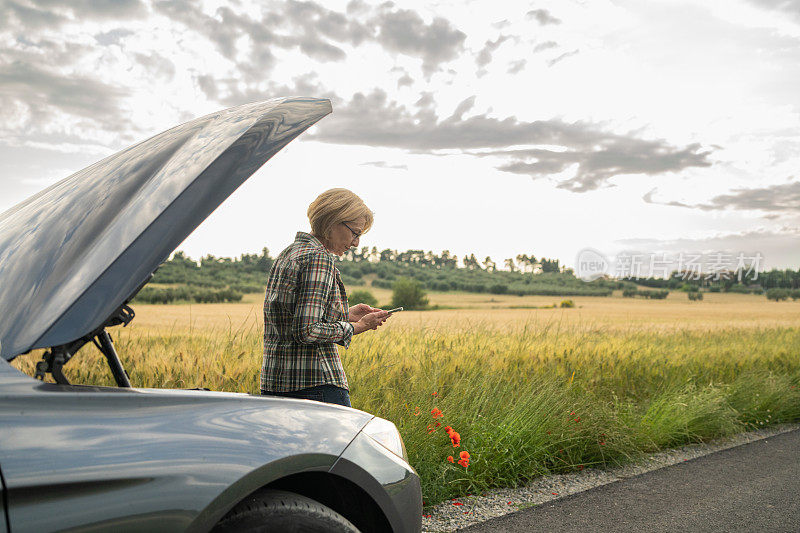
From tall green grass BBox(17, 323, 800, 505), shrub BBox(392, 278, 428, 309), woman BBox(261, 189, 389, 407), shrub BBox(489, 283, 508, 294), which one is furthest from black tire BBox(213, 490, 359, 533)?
shrub BBox(489, 283, 508, 294)

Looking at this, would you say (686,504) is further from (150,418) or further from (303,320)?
(150,418)

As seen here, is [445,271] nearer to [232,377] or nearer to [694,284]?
[694,284]

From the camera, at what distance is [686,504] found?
473 centimetres

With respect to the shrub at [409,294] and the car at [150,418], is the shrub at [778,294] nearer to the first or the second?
the shrub at [409,294]

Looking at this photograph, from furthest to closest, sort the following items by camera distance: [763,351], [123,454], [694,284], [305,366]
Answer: [694,284]
[763,351]
[305,366]
[123,454]

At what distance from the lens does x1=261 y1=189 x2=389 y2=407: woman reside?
9.73 feet

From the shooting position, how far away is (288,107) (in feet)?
7.49

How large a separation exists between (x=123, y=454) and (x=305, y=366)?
1.55m

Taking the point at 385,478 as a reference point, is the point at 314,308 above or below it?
above

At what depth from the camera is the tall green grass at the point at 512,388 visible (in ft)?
16.0

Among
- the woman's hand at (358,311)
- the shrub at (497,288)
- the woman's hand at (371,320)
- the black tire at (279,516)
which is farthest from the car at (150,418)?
the shrub at (497,288)

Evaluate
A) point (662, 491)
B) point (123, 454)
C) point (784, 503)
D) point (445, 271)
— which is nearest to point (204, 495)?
point (123, 454)

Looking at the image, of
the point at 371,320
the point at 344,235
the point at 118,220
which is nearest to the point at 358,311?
the point at 371,320

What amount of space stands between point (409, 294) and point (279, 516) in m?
46.1
